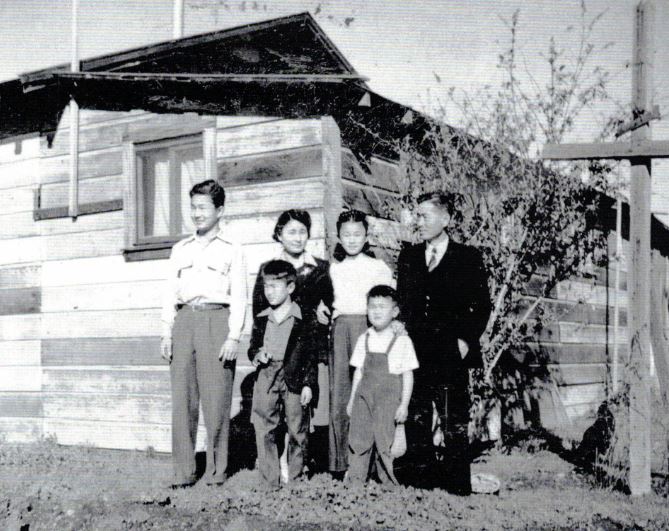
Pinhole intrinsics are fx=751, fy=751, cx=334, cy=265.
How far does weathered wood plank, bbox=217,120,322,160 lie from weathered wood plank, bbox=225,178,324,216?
356 mm

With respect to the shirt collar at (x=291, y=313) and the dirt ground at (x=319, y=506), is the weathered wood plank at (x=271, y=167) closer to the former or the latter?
the shirt collar at (x=291, y=313)

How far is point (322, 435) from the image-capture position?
6.70 meters

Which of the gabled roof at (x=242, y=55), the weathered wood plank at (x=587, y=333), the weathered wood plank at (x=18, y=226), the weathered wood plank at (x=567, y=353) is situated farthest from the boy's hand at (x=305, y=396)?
the weathered wood plank at (x=587, y=333)

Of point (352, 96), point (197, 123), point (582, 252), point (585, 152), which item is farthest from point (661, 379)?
point (197, 123)

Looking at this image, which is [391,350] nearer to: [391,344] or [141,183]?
[391,344]

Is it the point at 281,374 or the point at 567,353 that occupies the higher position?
the point at 281,374

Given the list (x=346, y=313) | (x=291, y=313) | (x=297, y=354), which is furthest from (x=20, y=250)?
(x=346, y=313)

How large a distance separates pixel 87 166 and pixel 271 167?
2353 mm

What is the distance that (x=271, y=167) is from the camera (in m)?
7.20

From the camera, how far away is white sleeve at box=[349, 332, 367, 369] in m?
5.48

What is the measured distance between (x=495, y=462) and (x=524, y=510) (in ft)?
6.31

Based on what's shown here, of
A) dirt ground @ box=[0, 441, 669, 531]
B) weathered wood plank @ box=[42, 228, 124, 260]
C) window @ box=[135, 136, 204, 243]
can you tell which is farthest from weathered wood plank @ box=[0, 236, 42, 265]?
dirt ground @ box=[0, 441, 669, 531]

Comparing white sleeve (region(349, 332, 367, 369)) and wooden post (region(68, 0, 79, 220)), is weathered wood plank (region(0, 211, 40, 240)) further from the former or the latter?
white sleeve (region(349, 332, 367, 369))

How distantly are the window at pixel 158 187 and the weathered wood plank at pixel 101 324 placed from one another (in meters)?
0.63
